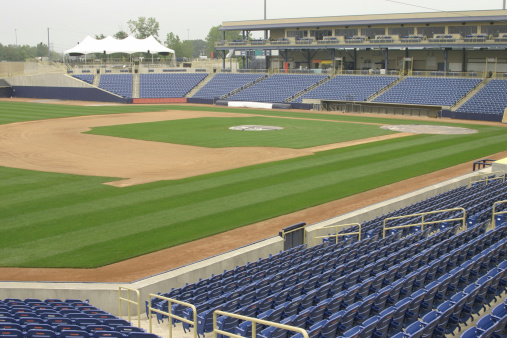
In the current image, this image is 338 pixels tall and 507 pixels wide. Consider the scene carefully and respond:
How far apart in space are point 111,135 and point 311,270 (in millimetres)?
36885

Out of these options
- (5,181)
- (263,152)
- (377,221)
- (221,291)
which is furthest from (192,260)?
(263,152)

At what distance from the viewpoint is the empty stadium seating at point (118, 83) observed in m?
85.9

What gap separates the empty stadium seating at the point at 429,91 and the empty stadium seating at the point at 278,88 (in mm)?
12935

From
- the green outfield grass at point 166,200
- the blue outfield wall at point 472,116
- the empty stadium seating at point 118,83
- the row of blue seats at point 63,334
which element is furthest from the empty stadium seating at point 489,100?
the row of blue seats at point 63,334

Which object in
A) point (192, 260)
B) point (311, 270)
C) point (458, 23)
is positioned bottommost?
point (192, 260)

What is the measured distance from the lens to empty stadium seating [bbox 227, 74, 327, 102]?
77750 mm

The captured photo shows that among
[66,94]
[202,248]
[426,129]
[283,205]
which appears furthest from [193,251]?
[66,94]

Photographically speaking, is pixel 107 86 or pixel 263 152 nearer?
pixel 263 152

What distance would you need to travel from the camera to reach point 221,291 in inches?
526

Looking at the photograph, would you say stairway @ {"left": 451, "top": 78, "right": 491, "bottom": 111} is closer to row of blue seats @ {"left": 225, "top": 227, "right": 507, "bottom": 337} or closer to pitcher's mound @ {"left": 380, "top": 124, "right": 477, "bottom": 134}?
pitcher's mound @ {"left": 380, "top": 124, "right": 477, "bottom": 134}

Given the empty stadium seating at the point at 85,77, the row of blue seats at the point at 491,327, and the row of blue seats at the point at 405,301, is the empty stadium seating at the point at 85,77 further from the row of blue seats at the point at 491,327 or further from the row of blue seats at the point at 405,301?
the row of blue seats at the point at 491,327

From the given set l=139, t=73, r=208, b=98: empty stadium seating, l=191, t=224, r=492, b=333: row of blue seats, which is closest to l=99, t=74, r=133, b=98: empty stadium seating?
l=139, t=73, r=208, b=98: empty stadium seating

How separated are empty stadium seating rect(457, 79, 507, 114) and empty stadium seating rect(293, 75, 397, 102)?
12.1m

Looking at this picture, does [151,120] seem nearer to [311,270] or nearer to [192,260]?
[192,260]
